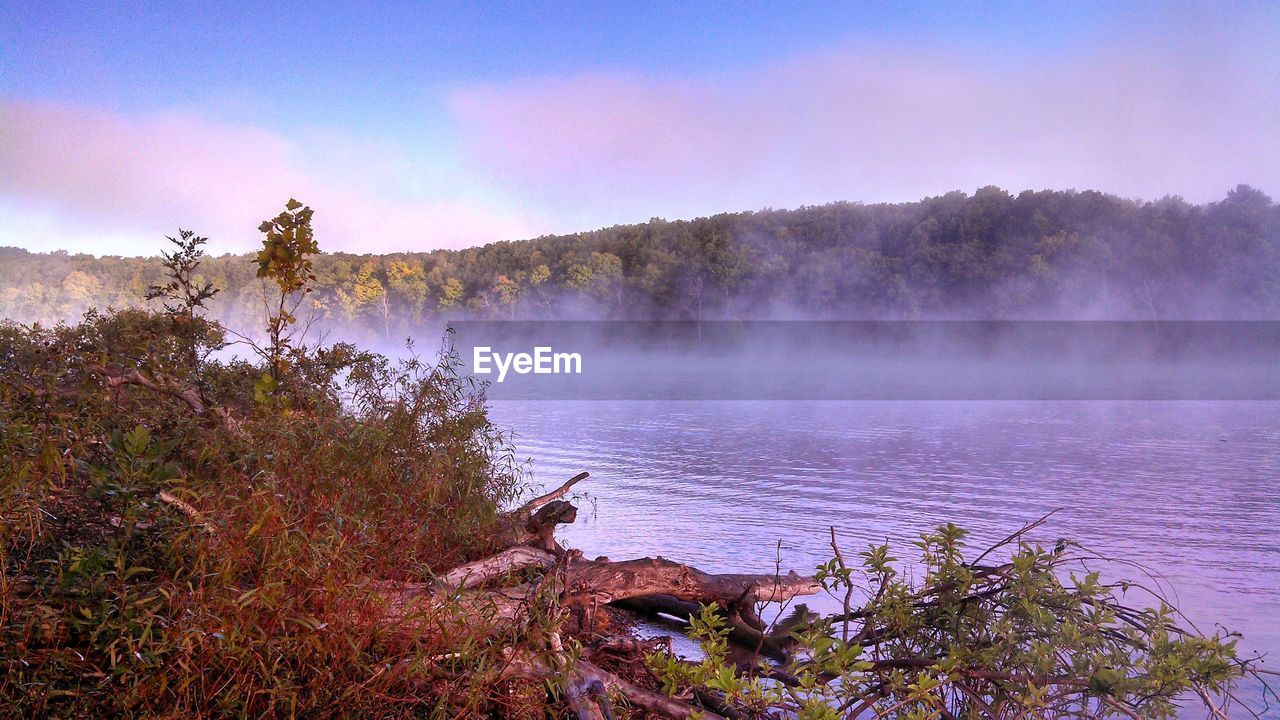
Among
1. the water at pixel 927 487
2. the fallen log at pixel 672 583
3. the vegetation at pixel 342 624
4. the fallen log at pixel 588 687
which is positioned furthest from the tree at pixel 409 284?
the fallen log at pixel 588 687

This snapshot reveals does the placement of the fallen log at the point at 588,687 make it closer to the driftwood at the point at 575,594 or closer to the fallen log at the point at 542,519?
the driftwood at the point at 575,594

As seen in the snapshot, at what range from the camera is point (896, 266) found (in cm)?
5841

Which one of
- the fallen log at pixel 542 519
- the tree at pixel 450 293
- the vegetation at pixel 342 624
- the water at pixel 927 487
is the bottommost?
the water at pixel 927 487

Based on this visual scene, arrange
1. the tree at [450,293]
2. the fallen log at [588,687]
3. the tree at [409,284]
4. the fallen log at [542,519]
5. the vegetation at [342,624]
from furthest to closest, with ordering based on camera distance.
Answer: the tree at [450,293], the tree at [409,284], the fallen log at [542,519], the fallen log at [588,687], the vegetation at [342,624]

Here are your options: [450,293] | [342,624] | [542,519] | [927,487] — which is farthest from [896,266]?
[342,624]

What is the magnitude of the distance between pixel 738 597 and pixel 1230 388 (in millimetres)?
34251

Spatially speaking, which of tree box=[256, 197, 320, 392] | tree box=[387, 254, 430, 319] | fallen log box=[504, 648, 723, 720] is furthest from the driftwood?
tree box=[387, 254, 430, 319]

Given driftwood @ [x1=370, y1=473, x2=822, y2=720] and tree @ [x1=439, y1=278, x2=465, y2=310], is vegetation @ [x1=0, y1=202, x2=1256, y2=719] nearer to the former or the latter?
driftwood @ [x1=370, y1=473, x2=822, y2=720]

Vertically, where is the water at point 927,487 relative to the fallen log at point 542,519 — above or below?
below

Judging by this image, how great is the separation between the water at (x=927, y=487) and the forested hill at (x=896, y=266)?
3496 cm

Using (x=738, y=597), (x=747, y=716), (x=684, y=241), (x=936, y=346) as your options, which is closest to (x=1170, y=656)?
(x=747, y=716)

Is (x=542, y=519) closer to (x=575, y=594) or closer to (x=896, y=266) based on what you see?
(x=575, y=594)

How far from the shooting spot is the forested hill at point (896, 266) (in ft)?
177

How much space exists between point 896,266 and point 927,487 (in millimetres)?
49367
